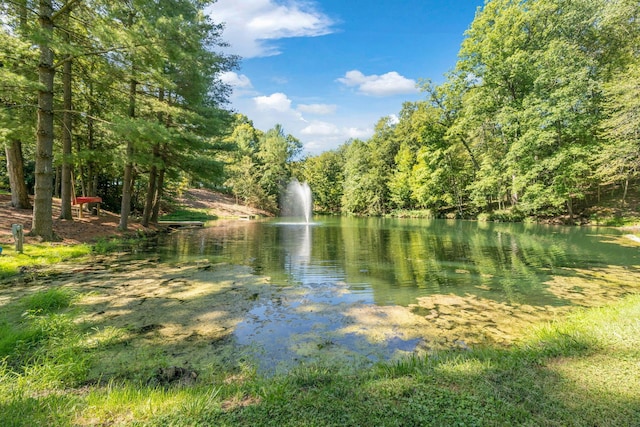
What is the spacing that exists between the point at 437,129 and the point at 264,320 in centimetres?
3528

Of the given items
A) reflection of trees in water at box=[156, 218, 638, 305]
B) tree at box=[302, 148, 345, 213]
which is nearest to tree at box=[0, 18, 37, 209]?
reflection of trees in water at box=[156, 218, 638, 305]

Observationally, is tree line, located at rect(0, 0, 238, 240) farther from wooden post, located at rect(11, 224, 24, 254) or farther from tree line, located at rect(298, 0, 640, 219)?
tree line, located at rect(298, 0, 640, 219)

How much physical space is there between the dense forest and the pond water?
575cm

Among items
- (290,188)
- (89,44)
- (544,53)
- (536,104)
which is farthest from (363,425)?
(290,188)

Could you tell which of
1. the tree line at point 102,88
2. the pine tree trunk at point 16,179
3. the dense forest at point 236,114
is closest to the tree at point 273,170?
the dense forest at point 236,114

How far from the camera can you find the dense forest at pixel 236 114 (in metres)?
9.46

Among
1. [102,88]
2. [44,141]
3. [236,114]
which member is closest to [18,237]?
[44,141]

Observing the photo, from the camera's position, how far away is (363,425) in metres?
2.15

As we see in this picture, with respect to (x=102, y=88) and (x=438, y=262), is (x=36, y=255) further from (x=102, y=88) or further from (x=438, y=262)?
(x=438, y=262)

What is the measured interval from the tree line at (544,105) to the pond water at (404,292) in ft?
39.3

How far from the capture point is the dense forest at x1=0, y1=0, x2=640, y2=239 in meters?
9.46

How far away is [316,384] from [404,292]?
4.39 metres

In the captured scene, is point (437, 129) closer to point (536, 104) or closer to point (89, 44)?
point (536, 104)

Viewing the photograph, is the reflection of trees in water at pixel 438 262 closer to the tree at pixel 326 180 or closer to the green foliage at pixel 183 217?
the green foliage at pixel 183 217
